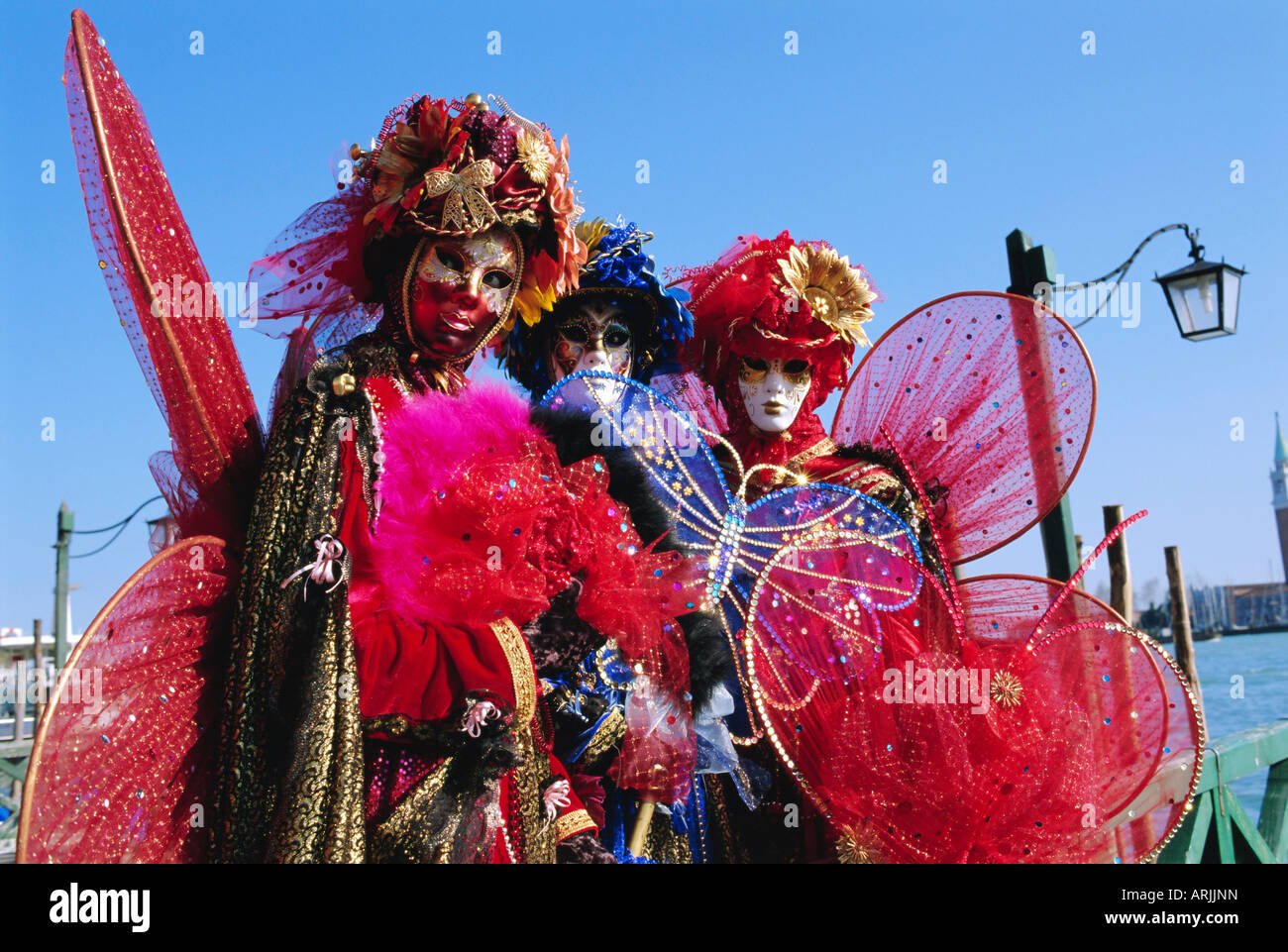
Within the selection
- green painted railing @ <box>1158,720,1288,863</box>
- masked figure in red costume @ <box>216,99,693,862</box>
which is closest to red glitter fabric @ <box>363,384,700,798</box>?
masked figure in red costume @ <box>216,99,693,862</box>

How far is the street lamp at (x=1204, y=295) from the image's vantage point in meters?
5.68

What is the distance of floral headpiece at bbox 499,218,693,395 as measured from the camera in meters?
3.25

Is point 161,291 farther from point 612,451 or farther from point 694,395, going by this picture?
point 694,395

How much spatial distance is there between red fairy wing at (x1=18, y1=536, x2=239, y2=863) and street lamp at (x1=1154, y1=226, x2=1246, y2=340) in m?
5.60

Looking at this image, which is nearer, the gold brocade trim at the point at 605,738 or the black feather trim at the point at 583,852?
the black feather trim at the point at 583,852

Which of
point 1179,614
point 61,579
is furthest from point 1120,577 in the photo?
point 61,579

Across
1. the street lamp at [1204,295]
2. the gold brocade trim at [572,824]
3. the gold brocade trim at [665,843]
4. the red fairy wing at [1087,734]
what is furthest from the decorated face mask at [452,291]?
the street lamp at [1204,295]

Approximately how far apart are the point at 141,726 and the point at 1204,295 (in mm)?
5900

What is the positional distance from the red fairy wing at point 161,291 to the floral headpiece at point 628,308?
116cm

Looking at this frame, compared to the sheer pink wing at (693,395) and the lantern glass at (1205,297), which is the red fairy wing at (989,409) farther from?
the lantern glass at (1205,297)
